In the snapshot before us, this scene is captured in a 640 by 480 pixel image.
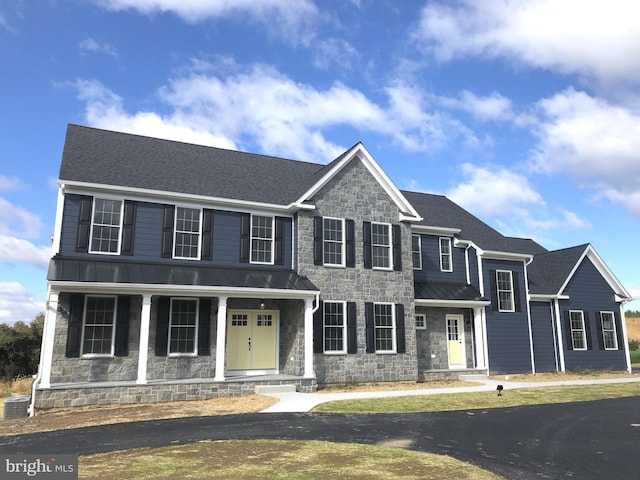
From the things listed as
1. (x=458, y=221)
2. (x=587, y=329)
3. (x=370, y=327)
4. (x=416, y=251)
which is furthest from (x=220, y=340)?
(x=587, y=329)

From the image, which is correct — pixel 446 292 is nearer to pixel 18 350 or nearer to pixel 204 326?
pixel 204 326

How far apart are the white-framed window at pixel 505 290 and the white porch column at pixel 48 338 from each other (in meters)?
18.2

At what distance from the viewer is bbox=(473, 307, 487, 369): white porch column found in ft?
71.4

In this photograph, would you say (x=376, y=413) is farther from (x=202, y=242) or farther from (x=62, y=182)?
(x=62, y=182)

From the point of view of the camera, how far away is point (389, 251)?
771 inches

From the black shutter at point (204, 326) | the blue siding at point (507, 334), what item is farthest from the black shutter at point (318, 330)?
the blue siding at point (507, 334)

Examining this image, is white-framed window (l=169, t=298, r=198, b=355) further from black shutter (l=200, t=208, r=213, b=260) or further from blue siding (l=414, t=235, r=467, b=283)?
blue siding (l=414, t=235, r=467, b=283)

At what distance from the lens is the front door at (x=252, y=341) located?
1764 centimetres

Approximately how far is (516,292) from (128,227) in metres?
17.5

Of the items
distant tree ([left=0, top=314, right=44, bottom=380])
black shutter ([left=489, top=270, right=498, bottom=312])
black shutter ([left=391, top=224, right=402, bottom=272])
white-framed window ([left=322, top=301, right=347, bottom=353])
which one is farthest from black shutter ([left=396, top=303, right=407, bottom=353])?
distant tree ([left=0, top=314, right=44, bottom=380])

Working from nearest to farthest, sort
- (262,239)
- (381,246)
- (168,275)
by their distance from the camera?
(168,275)
(262,239)
(381,246)

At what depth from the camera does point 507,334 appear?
22.6 meters

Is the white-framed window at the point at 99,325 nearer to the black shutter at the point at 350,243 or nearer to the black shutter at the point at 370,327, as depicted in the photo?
the black shutter at the point at 350,243

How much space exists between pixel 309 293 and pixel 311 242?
2.29 meters
